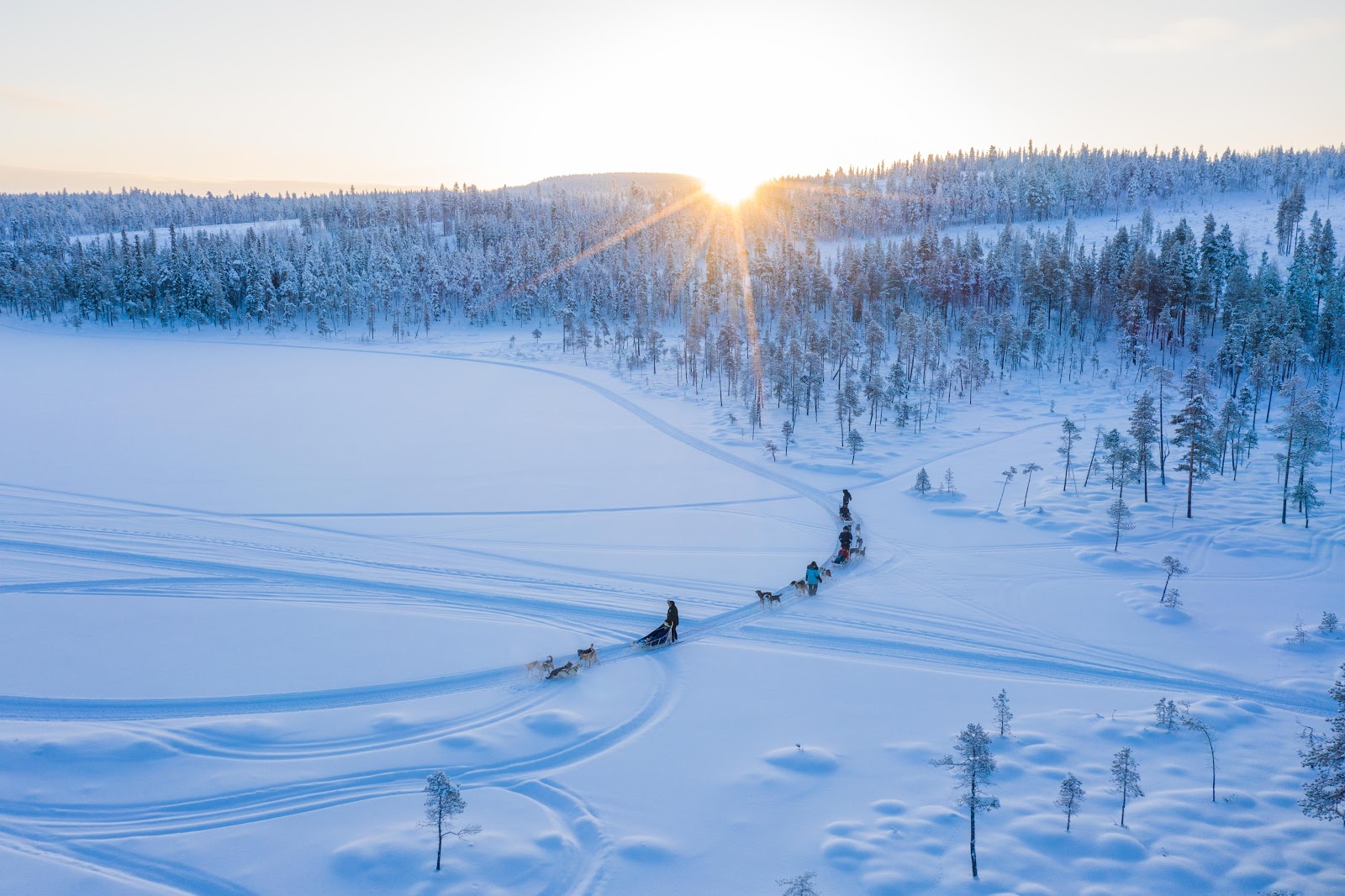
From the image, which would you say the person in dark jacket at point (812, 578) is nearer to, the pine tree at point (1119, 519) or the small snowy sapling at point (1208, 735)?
the small snowy sapling at point (1208, 735)

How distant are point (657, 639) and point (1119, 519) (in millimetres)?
18440

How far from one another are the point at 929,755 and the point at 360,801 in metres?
9.82

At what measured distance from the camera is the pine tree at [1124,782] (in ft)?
34.5

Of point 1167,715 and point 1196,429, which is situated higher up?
point 1196,429

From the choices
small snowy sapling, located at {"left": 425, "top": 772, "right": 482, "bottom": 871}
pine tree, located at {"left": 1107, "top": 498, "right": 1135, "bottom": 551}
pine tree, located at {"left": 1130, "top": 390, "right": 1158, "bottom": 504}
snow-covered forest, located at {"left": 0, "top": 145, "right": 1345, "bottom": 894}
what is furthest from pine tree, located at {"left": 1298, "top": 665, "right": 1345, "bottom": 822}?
pine tree, located at {"left": 1130, "top": 390, "right": 1158, "bottom": 504}

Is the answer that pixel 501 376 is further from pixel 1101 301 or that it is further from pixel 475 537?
pixel 1101 301

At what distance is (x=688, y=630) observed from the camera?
1789cm

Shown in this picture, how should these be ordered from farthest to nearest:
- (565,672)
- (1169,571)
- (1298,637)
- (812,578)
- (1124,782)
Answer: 1. (1169,571)
2. (812,578)
3. (1298,637)
4. (565,672)
5. (1124,782)

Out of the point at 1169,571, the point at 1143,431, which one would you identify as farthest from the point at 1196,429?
the point at 1169,571

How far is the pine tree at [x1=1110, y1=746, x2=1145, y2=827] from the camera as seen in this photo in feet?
34.5

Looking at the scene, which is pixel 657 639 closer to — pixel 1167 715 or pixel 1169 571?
pixel 1167 715

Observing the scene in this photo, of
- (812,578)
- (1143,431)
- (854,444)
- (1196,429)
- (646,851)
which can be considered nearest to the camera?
(646,851)

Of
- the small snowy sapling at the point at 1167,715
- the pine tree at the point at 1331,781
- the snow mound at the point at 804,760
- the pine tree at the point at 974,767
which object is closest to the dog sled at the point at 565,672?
the snow mound at the point at 804,760

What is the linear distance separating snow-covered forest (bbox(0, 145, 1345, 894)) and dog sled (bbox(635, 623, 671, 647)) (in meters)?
0.29
